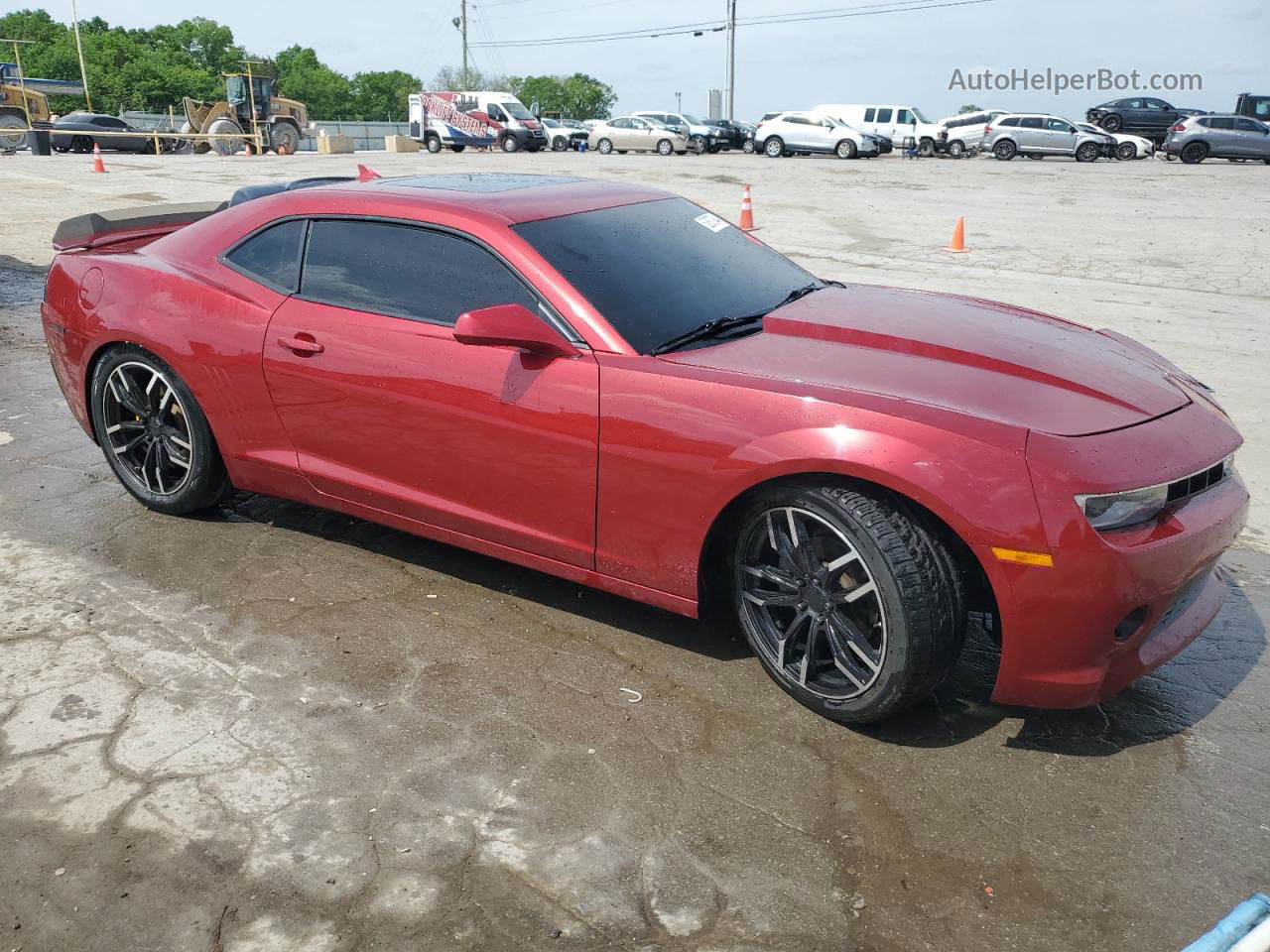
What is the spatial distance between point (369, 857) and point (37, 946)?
72 cm

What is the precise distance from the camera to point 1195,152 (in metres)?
32.2

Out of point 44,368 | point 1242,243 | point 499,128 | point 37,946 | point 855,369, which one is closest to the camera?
point 37,946

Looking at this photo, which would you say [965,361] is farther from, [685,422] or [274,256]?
[274,256]

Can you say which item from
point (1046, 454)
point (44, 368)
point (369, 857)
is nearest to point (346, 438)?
point (369, 857)

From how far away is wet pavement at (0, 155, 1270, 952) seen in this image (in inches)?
99.0

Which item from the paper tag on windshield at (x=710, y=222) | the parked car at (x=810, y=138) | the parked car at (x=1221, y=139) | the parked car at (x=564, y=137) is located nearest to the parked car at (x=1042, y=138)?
the parked car at (x=1221, y=139)

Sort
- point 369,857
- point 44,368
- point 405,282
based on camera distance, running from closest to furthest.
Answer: point 369,857 < point 405,282 < point 44,368

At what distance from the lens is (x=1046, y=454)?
9.30ft

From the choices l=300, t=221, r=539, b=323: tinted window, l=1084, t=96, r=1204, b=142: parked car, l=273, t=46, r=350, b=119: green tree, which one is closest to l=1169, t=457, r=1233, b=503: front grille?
l=300, t=221, r=539, b=323: tinted window

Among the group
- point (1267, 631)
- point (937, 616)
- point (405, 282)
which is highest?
point (405, 282)

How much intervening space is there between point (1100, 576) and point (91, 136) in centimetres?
4478

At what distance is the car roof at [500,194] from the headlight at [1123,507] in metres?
2.11

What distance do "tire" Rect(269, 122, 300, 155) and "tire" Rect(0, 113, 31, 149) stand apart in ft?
27.5

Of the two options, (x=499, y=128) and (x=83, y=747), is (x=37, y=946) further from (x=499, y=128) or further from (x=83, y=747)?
(x=499, y=128)
